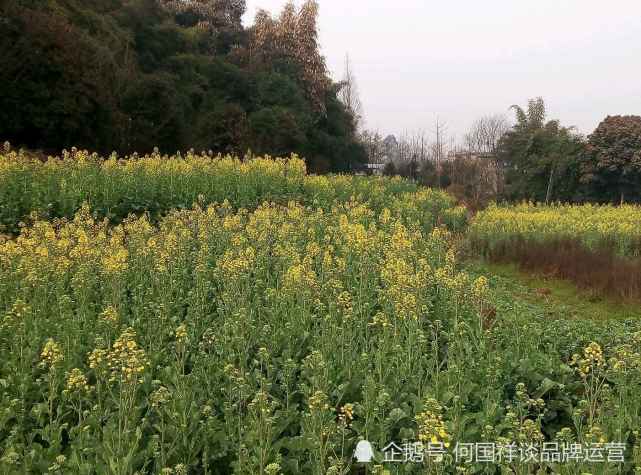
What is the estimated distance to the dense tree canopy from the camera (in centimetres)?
1304

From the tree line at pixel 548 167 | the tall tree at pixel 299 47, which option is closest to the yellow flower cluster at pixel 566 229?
the tree line at pixel 548 167

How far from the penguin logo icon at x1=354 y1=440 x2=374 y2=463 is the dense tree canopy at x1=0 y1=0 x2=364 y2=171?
1238cm

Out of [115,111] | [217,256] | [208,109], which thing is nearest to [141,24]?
[208,109]

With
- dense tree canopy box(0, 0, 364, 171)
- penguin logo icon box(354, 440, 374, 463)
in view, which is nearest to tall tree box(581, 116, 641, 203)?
dense tree canopy box(0, 0, 364, 171)

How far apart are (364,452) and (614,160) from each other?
22.3 meters

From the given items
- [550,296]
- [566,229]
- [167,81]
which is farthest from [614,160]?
[167,81]

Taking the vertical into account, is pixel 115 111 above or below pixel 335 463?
above

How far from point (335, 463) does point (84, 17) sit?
19.0 metres

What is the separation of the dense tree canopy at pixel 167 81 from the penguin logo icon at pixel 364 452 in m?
12.4

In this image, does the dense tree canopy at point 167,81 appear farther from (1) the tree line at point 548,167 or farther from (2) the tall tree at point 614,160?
(2) the tall tree at point 614,160

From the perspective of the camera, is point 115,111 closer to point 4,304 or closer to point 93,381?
point 4,304

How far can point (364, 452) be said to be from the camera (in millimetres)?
2947

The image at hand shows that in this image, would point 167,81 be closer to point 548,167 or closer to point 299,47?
point 299,47

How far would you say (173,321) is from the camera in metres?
4.44
